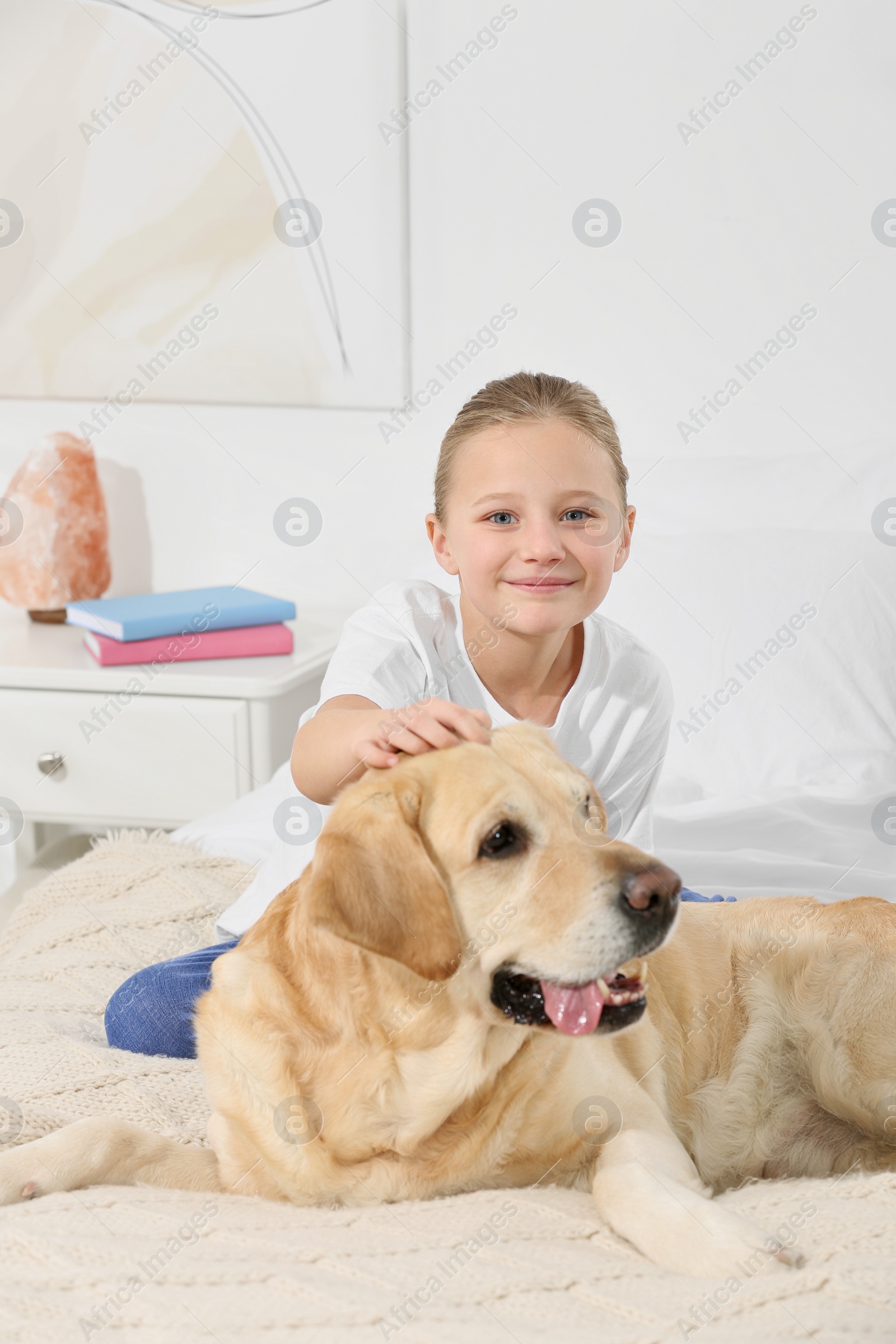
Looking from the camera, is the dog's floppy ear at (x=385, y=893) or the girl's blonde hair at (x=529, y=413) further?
the girl's blonde hair at (x=529, y=413)

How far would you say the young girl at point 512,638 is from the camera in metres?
1.49

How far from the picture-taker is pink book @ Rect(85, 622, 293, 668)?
2598mm

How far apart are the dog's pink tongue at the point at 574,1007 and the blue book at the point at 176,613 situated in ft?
5.74

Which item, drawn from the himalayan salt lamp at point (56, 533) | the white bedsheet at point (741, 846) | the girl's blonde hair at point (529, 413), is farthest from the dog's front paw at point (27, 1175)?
the himalayan salt lamp at point (56, 533)

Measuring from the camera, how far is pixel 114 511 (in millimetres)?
3199

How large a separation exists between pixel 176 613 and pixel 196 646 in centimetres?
9

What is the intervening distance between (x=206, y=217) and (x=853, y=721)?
81.9 inches

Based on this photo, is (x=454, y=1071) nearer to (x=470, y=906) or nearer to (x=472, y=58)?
(x=470, y=906)

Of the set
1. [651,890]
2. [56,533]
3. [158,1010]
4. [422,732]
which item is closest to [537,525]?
[422,732]

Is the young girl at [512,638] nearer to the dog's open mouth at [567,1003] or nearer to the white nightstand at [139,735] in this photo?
the dog's open mouth at [567,1003]

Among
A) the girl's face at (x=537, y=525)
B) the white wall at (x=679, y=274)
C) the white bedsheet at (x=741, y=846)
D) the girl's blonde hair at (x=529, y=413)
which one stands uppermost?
the white wall at (x=679, y=274)

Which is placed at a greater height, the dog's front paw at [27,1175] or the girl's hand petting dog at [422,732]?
the girl's hand petting dog at [422,732]

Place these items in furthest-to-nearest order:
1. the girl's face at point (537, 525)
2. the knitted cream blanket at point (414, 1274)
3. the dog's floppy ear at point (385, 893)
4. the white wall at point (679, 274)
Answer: the white wall at point (679, 274), the girl's face at point (537, 525), the dog's floppy ear at point (385, 893), the knitted cream blanket at point (414, 1274)

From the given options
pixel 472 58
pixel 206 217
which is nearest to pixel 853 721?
pixel 472 58
